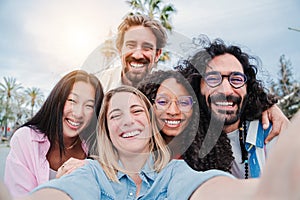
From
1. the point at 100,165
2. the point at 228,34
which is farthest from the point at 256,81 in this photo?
the point at 100,165

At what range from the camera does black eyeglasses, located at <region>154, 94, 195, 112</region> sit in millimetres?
1071

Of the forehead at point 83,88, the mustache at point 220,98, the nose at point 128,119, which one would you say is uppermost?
the forehead at point 83,88

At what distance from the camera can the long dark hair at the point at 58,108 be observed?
3.54 feet

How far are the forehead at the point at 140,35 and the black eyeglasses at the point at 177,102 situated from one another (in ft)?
0.62

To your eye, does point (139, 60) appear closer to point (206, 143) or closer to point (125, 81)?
point (125, 81)

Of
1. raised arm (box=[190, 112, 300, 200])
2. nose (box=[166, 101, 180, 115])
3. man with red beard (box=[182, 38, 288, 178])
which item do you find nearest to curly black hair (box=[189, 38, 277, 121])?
man with red beard (box=[182, 38, 288, 178])

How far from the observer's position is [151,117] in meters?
0.98

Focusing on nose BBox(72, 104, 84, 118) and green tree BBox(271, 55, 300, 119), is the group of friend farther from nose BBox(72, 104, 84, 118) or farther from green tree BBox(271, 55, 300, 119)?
green tree BBox(271, 55, 300, 119)

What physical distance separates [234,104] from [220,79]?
9cm

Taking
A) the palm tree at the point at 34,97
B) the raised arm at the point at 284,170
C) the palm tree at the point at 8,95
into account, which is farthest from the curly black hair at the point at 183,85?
the raised arm at the point at 284,170

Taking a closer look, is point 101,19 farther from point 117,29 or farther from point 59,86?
point 59,86

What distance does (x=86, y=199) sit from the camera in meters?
0.68

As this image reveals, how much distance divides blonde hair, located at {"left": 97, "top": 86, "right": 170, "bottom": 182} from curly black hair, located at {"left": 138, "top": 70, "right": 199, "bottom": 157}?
2.6 inches

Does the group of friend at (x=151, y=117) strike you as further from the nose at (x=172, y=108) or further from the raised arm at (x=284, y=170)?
the raised arm at (x=284, y=170)
